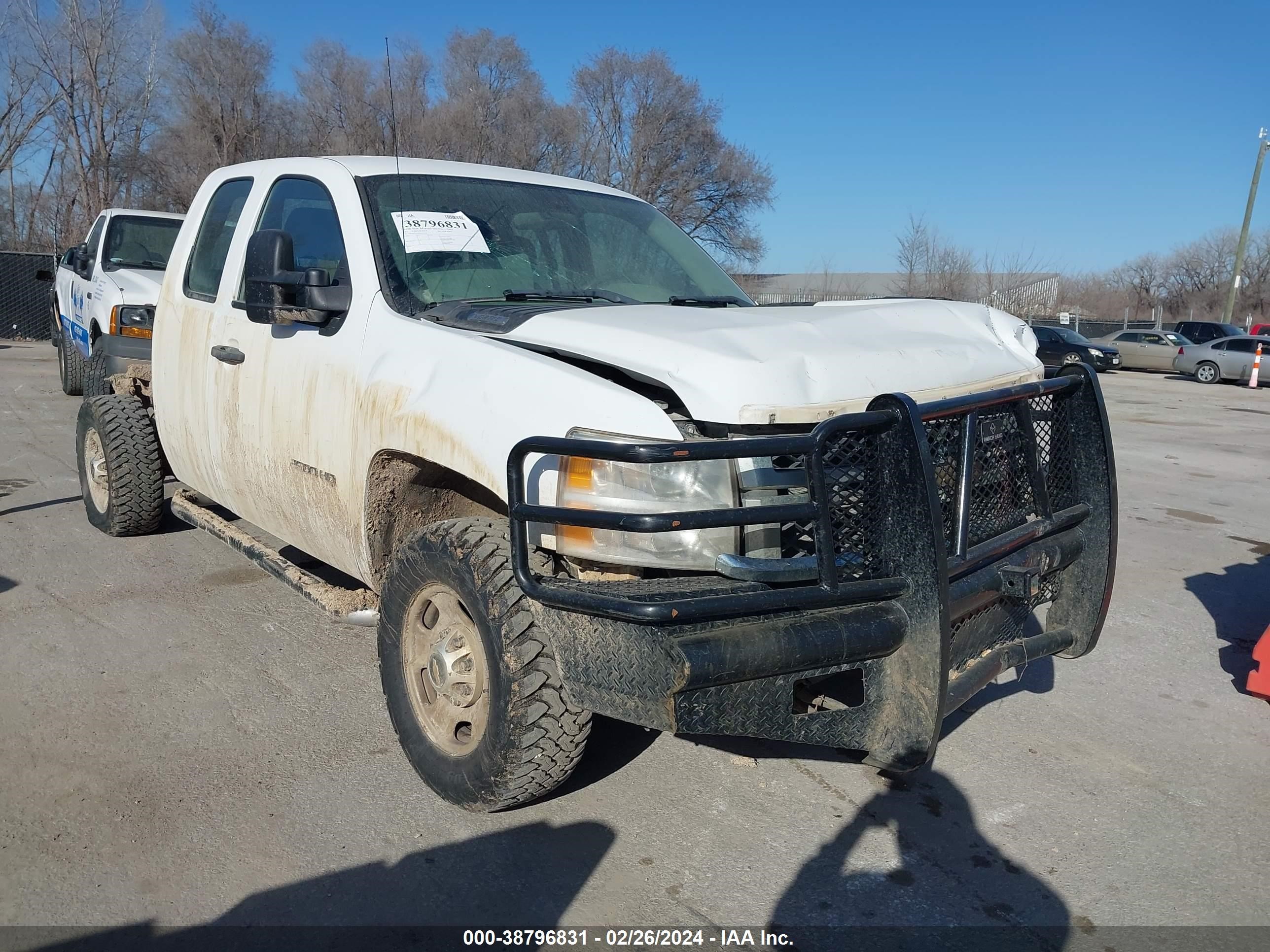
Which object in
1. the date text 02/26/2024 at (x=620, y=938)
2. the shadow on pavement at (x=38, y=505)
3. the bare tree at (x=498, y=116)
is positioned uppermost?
the bare tree at (x=498, y=116)

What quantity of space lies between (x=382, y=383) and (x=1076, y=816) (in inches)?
106

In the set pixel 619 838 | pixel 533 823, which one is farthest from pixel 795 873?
pixel 533 823

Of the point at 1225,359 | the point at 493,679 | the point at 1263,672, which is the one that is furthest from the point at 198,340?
the point at 1225,359

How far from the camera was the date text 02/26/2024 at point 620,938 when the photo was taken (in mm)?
Answer: 2639

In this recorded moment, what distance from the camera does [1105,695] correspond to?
4.41 meters

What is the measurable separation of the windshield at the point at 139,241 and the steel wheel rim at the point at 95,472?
5.03 meters

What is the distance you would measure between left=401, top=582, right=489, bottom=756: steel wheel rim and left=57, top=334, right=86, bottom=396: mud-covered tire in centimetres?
1091

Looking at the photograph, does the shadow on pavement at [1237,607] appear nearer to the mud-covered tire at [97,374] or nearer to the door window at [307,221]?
the door window at [307,221]

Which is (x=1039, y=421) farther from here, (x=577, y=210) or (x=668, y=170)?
(x=668, y=170)

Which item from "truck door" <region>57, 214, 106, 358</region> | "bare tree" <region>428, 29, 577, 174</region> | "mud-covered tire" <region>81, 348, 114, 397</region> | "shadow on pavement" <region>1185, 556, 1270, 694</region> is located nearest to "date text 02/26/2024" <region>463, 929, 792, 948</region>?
"shadow on pavement" <region>1185, 556, 1270, 694</region>

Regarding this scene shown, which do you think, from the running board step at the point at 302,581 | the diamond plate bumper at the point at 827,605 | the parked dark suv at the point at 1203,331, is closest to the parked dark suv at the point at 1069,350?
the parked dark suv at the point at 1203,331

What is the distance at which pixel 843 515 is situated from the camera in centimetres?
271

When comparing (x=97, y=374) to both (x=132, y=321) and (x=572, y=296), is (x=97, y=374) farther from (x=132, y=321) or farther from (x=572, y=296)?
(x=572, y=296)

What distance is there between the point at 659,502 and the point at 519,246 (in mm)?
1729
